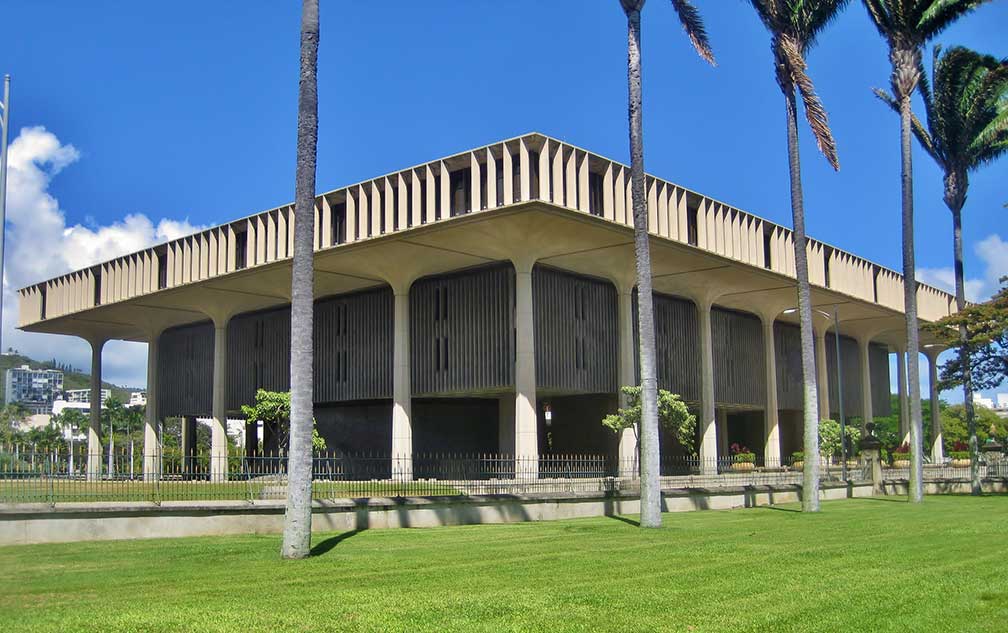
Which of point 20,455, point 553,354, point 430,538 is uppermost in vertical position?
point 553,354

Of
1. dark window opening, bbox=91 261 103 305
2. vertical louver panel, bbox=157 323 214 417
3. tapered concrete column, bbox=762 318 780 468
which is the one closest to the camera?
dark window opening, bbox=91 261 103 305

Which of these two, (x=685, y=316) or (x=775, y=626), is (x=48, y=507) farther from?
(x=685, y=316)

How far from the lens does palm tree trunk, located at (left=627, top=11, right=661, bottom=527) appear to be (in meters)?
21.7

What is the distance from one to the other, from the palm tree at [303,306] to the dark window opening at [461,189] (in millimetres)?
18503

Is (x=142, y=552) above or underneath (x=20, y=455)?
underneath

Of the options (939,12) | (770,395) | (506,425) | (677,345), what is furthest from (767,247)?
(939,12)

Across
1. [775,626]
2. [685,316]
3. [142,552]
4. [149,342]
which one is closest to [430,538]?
[142,552]

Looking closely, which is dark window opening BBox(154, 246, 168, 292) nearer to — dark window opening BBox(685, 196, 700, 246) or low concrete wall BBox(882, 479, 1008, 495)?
dark window opening BBox(685, 196, 700, 246)

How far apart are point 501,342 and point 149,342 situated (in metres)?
26.8

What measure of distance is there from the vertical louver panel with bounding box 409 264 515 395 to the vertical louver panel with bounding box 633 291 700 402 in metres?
10.2

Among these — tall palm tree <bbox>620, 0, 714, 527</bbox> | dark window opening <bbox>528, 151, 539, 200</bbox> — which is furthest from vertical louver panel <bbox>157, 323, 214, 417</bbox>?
tall palm tree <bbox>620, 0, 714, 527</bbox>

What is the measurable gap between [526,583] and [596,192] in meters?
25.3

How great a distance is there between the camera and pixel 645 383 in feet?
71.7

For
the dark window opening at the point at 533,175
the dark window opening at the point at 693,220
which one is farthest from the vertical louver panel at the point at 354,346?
the dark window opening at the point at 693,220
